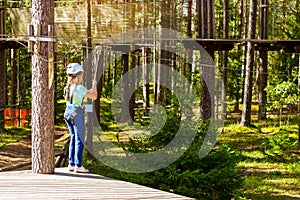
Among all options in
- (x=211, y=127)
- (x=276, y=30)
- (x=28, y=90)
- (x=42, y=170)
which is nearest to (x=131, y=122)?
(x=28, y=90)

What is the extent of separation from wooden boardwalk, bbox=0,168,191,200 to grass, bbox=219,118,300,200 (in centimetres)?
436

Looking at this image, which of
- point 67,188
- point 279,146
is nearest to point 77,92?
point 67,188

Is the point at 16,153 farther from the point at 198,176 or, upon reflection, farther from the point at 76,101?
the point at 76,101

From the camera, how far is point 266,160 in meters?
14.7

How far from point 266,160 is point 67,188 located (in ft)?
33.1

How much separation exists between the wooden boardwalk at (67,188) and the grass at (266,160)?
14.3 ft

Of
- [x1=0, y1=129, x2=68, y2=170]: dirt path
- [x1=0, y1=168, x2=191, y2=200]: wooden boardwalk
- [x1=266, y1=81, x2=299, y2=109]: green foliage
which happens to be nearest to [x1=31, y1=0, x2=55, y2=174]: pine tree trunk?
[x1=0, y1=168, x2=191, y2=200]: wooden boardwalk

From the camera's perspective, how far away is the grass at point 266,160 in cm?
1139

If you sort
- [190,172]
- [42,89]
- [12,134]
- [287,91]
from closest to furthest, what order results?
[42,89], [190,172], [287,91], [12,134]

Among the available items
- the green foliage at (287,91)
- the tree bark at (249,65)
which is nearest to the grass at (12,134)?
the tree bark at (249,65)

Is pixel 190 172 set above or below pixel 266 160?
above

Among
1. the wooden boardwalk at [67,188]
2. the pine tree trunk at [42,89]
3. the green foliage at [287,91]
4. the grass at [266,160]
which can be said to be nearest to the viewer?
the wooden boardwalk at [67,188]

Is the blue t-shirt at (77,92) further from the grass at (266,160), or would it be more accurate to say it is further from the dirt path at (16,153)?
the dirt path at (16,153)

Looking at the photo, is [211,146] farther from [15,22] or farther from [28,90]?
[28,90]
